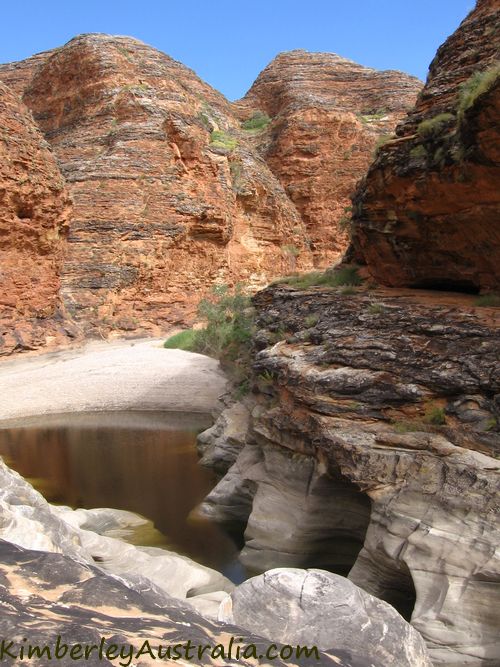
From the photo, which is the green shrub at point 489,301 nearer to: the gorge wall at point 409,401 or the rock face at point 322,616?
the gorge wall at point 409,401

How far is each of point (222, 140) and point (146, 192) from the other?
306 inches

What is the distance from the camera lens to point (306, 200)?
44406mm

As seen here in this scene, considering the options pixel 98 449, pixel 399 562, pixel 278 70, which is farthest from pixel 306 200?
pixel 399 562

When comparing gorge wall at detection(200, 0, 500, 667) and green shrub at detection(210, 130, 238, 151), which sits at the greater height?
green shrub at detection(210, 130, 238, 151)

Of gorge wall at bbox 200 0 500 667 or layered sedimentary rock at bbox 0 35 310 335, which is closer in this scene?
gorge wall at bbox 200 0 500 667

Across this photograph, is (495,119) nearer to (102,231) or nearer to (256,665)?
(256,665)

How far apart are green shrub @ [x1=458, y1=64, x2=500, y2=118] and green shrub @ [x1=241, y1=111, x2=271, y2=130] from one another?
135ft

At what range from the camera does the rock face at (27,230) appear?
24594 mm

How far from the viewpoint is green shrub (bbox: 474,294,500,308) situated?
10.1 meters

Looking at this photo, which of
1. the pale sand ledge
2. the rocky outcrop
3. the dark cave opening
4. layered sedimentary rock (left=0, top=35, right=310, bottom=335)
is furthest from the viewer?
layered sedimentary rock (left=0, top=35, right=310, bottom=335)

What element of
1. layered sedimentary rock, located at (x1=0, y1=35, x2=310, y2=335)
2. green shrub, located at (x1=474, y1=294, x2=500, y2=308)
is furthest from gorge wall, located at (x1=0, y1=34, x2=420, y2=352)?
green shrub, located at (x1=474, y1=294, x2=500, y2=308)

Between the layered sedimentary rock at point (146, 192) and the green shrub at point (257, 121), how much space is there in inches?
394

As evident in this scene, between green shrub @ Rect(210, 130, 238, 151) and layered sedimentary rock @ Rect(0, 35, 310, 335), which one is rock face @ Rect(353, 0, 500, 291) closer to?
layered sedimentary rock @ Rect(0, 35, 310, 335)

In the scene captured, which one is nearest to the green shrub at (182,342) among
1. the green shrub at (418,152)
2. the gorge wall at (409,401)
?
the gorge wall at (409,401)
